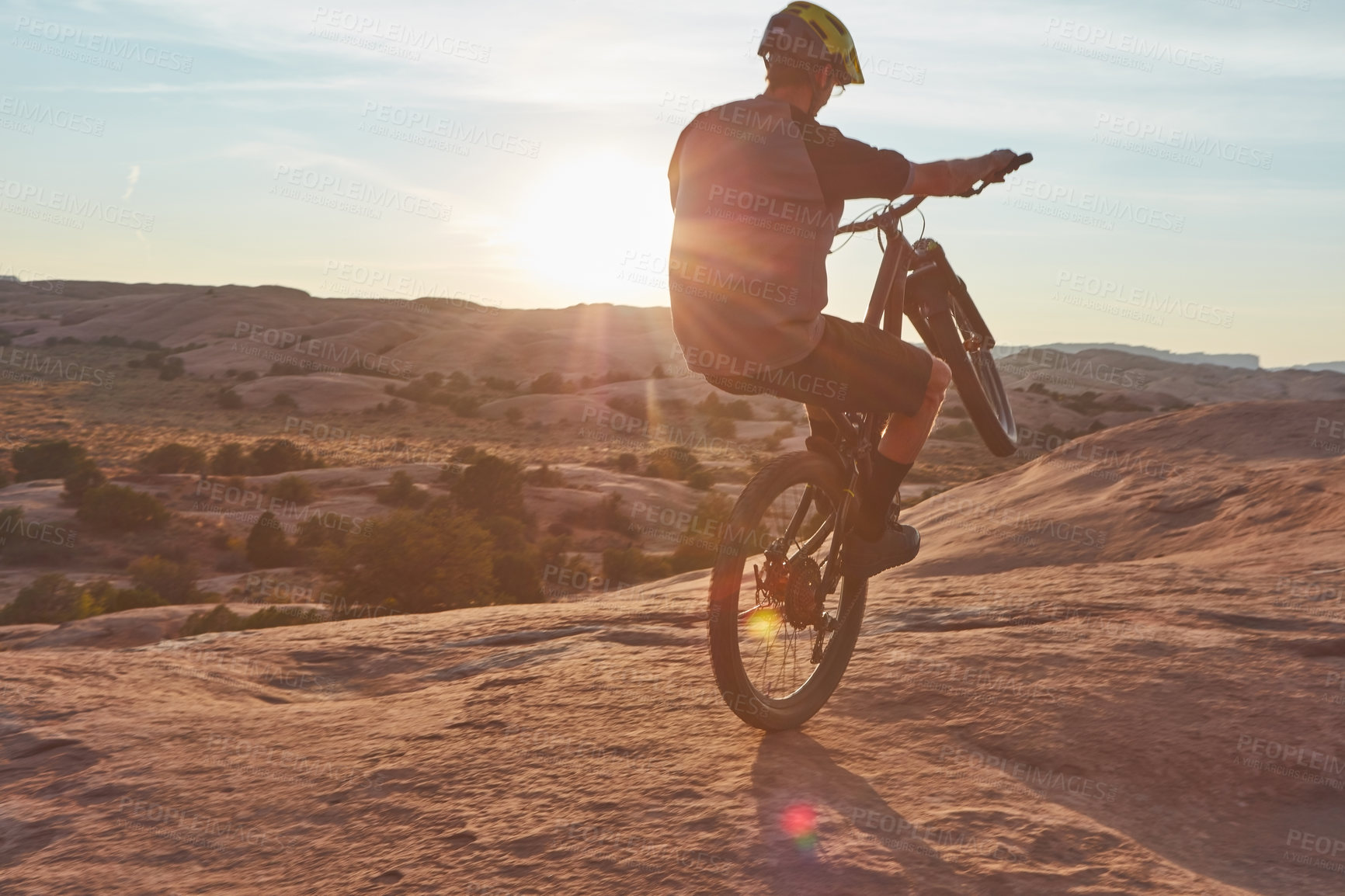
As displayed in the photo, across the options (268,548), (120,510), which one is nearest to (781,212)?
(268,548)

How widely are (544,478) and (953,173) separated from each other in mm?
21956

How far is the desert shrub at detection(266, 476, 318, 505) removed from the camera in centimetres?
2112

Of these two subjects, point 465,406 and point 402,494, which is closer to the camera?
point 402,494

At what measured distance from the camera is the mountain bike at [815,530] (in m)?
3.45

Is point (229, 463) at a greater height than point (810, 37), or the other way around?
point (810, 37)

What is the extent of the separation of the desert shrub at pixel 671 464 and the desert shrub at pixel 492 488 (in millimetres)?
6119

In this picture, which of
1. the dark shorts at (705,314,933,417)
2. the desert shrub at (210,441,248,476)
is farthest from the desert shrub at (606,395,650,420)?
the dark shorts at (705,314,933,417)

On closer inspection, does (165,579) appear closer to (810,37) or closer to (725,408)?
(810,37)

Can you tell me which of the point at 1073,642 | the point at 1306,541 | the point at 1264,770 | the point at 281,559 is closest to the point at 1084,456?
the point at 1306,541

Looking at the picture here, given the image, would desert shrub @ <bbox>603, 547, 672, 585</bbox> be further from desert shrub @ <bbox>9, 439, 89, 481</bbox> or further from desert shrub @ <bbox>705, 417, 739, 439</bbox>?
desert shrub @ <bbox>705, 417, 739, 439</bbox>

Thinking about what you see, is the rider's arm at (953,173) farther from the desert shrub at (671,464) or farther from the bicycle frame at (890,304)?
the desert shrub at (671,464)

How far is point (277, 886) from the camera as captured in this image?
8.55 feet

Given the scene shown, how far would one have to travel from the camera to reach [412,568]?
1270 cm

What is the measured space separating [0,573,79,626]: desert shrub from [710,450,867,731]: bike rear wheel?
1132 centimetres
